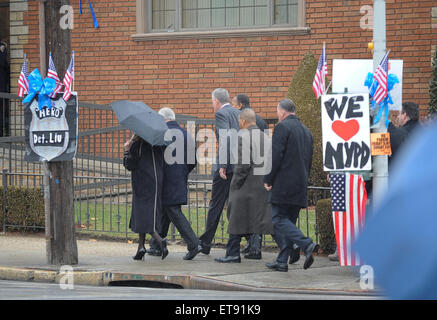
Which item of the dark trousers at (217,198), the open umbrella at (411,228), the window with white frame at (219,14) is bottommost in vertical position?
the dark trousers at (217,198)

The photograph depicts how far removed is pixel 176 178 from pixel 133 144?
2.43 ft

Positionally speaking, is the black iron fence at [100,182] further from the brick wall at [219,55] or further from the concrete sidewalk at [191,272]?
the concrete sidewalk at [191,272]

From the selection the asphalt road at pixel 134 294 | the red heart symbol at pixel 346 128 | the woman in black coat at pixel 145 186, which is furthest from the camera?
the woman in black coat at pixel 145 186

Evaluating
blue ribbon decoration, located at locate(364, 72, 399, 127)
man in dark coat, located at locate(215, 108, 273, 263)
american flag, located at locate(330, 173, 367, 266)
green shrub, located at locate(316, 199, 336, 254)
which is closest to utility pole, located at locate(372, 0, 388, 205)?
blue ribbon decoration, located at locate(364, 72, 399, 127)

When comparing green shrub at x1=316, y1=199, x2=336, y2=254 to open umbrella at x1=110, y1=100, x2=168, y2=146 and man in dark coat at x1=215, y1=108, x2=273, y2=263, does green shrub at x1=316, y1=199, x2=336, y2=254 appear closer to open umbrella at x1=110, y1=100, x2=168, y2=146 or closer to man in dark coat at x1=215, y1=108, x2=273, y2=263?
man in dark coat at x1=215, y1=108, x2=273, y2=263

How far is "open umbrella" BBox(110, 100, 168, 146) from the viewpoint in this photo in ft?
32.8

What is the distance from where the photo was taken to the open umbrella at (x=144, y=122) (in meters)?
9.98

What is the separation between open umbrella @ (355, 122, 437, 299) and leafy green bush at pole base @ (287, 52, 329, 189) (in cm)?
1124

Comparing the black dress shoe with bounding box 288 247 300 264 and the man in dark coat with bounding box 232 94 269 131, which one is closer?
the black dress shoe with bounding box 288 247 300 264

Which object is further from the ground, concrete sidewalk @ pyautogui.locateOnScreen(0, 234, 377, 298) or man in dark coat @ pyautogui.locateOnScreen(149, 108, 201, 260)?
man in dark coat @ pyautogui.locateOnScreen(149, 108, 201, 260)

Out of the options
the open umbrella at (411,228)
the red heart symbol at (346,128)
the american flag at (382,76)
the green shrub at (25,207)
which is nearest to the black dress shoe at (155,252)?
the green shrub at (25,207)

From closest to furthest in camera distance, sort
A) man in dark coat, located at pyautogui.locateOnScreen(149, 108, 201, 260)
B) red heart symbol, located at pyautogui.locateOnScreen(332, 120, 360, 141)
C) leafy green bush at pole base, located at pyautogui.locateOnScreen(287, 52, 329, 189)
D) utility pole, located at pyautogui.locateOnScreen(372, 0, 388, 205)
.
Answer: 1. utility pole, located at pyautogui.locateOnScreen(372, 0, 388, 205)
2. red heart symbol, located at pyautogui.locateOnScreen(332, 120, 360, 141)
3. man in dark coat, located at pyautogui.locateOnScreen(149, 108, 201, 260)
4. leafy green bush at pole base, located at pyautogui.locateOnScreen(287, 52, 329, 189)

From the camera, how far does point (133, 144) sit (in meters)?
10.2

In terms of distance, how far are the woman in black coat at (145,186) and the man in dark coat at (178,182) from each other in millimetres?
182
